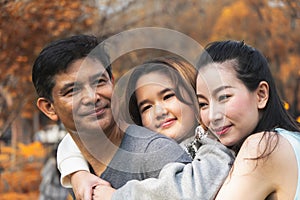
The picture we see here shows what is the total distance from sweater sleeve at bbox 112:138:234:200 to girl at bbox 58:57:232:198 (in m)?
0.53

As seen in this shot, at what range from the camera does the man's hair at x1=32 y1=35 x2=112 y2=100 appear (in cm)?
240

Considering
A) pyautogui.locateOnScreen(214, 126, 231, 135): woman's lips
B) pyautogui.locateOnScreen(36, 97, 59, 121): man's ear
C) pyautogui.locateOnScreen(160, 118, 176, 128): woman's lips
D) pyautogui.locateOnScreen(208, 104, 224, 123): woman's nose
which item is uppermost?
pyautogui.locateOnScreen(208, 104, 224, 123): woman's nose

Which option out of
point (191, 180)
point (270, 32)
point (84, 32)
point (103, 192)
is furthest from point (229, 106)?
point (270, 32)

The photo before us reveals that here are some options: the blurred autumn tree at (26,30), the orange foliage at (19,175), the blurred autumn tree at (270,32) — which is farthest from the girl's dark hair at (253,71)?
the blurred autumn tree at (270,32)

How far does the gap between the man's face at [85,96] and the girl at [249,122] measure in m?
0.40

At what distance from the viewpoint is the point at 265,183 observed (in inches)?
74.6

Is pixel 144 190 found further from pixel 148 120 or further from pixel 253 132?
pixel 148 120

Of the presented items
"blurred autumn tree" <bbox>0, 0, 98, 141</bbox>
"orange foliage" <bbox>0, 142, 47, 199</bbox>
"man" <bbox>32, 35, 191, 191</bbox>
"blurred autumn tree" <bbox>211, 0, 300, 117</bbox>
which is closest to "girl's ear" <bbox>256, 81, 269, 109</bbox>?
"man" <bbox>32, 35, 191, 191</bbox>

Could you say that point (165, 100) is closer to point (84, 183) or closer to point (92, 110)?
point (92, 110)

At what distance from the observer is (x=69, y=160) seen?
254 cm

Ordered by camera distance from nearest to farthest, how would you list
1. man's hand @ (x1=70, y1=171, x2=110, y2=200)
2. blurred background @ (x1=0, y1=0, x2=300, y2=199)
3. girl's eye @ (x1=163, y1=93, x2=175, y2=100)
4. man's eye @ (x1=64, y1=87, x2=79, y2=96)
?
1. man's hand @ (x1=70, y1=171, x2=110, y2=200)
2. man's eye @ (x1=64, y1=87, x2=79, y2=96)
3. girl's eye @ (x1=163, y1=93, x2=175, y2=100)
4. blurred background @ (x1=0, y1=0, x2=300, y2=199)

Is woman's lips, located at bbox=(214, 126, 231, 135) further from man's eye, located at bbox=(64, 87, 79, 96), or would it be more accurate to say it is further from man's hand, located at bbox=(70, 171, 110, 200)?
man's eye, located at bbox=(64, 87, 79, 96)

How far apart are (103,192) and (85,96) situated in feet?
1.26

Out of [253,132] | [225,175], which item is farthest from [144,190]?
[253,132]
